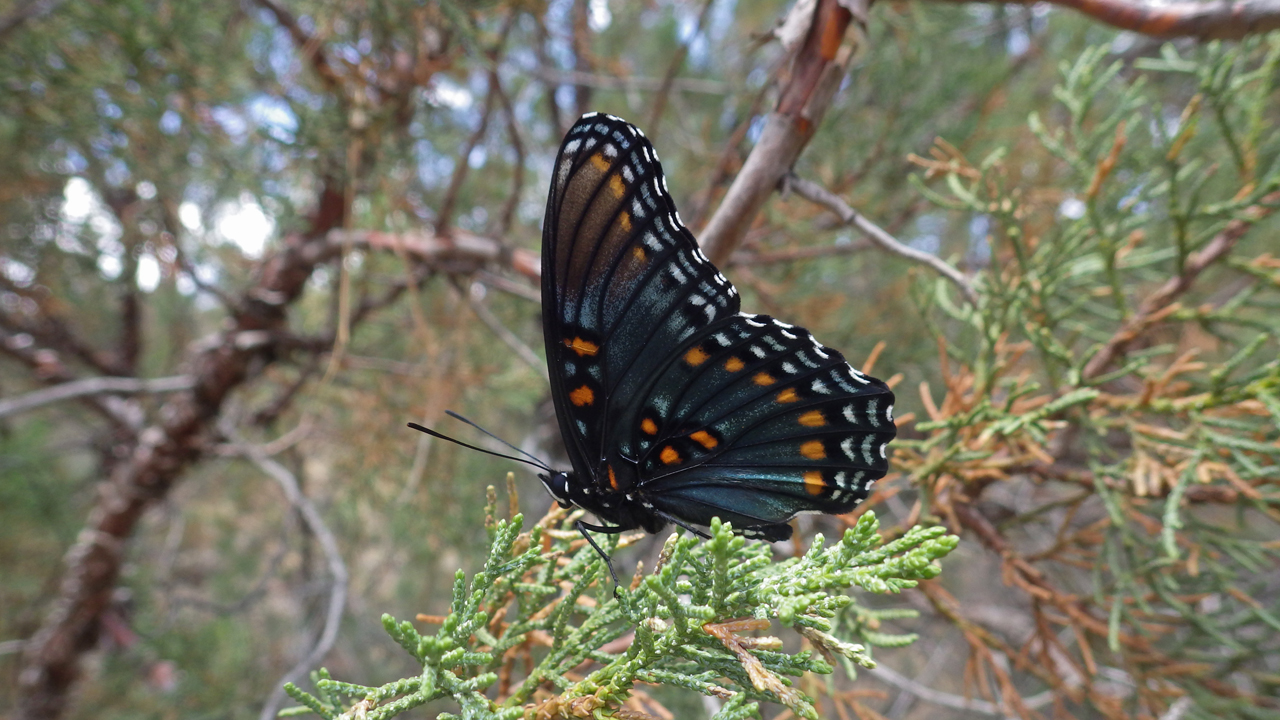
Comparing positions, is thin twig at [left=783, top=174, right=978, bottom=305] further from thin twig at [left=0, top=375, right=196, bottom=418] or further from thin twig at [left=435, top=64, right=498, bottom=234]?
thin twig at [left=0, top=375, right=196, bottom=418]

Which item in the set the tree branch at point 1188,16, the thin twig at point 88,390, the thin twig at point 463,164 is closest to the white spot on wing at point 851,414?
the tree branch at point 1188,16

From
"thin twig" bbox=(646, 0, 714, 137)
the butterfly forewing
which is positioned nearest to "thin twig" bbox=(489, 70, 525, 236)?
"thin twig" bbox=(646, 0, 714, 137)

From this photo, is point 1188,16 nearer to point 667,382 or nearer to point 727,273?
point 667,382

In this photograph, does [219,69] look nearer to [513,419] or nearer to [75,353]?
[75,353]

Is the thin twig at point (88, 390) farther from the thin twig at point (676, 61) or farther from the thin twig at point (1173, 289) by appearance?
the thin twig at point (1173, 289)

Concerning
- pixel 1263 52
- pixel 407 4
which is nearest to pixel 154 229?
pixel 407 4

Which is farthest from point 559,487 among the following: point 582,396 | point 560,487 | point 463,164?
point 463,164
